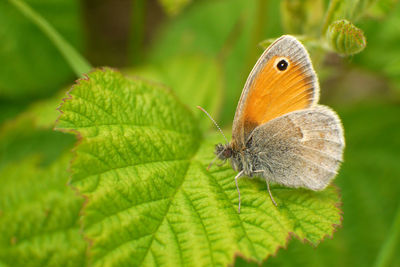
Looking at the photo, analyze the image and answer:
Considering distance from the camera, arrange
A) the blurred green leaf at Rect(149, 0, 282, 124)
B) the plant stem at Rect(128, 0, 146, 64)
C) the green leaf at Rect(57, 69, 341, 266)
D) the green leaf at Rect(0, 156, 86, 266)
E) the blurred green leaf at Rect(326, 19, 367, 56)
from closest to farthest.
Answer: the green leaf at Rect(57, 69, 341, 266), the blurred green leaf at Rect(326, 19, 367, 56), the green leaf at Rect(0, 156, 86, 266), the plant stem at Rect(128, 0, 146, 64), the blurred green leaf at Rect(149, 0, 282, 124)

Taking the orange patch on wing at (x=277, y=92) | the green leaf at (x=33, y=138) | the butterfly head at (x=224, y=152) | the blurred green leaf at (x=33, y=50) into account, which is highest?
the blurred green leaf at (x=33, y=50)

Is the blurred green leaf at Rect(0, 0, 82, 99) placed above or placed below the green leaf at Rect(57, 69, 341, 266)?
above

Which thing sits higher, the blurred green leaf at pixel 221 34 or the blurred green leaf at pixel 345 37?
the blurred green leaf at pixel 221 34

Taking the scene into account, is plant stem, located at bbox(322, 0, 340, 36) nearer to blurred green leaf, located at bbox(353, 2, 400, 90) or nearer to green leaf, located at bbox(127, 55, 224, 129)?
green leaf, located at bbox(127, 55, 224, 129)

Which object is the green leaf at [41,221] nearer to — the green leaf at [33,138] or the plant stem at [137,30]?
the green leaf at [33,138]

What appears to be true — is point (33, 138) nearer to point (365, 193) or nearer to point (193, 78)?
point (193, 78)

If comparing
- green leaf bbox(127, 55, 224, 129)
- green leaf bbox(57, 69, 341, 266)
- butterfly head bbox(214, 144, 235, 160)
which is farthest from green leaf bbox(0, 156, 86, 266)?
green leaf bbox(127, 55, 224, 129)

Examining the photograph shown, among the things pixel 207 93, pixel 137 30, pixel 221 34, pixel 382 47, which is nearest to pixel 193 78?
pixel 207 93

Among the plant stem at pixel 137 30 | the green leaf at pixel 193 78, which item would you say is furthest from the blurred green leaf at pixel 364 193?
the plant stem at pixel 137 30
